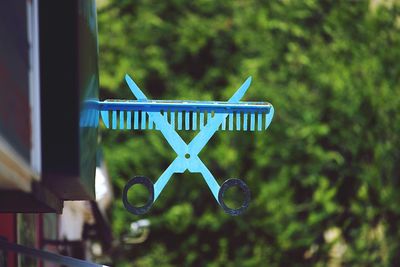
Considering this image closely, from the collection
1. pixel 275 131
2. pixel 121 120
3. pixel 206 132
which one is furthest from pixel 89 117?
pixel 275 131

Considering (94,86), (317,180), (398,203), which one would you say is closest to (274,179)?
(317,180)

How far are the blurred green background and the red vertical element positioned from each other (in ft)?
30.9

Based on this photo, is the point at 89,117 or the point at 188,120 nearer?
the point at 89,117

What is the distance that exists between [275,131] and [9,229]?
9823 millimetres

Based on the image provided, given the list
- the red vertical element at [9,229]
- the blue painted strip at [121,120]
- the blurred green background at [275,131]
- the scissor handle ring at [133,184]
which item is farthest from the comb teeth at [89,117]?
the blurred green background at [275,131]

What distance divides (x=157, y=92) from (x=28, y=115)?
40.1 feet

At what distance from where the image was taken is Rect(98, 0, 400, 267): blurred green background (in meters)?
15.3

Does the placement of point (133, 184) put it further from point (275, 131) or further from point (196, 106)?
point (275, 131)

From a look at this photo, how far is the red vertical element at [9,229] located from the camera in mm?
5496

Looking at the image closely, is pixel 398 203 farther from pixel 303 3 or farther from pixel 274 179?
pixel 303 3

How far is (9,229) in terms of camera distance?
5.63m

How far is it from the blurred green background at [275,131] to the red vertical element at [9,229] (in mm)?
9406

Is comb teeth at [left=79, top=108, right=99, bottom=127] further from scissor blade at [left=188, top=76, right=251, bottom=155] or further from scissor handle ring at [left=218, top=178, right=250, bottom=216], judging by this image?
scissor handle ring at [left=218, top=178, right=250, bottom=216]

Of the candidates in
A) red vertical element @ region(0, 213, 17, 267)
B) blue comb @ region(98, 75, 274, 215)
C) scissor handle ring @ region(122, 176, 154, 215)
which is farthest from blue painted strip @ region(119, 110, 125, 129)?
red vertical element @ region(0, 213, 17, 267)
